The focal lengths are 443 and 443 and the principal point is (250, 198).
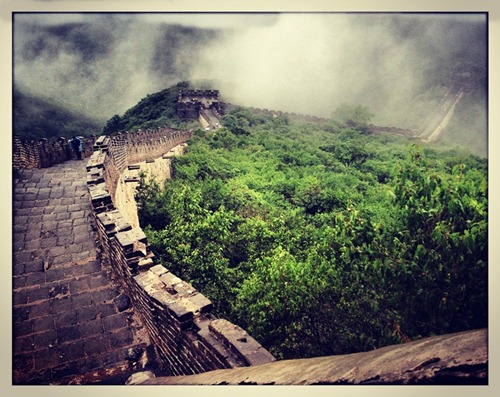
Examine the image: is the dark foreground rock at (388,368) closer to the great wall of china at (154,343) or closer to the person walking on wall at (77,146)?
the great wall of china at (154,343)

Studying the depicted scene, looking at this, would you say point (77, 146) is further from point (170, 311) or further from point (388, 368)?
point (388, 368)

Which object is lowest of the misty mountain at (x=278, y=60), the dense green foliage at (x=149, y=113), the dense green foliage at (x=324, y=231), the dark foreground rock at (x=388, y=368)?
the dark foreground rock at (x=388, y=368)

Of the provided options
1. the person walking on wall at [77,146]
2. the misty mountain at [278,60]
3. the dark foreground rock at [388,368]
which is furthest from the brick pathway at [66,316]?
the person walking on wall at [77,146]

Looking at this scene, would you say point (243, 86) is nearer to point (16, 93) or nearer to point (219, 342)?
point (16, 93)

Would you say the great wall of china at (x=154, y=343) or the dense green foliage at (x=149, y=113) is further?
the dense green foliage at (x=149, y=113)

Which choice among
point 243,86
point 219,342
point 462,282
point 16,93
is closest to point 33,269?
point 16,93

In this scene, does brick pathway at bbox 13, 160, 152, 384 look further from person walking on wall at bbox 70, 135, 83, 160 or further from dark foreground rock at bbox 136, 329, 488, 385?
person walking on wall at bbox 70, 135, 83, 160

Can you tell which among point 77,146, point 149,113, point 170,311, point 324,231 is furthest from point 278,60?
point 77,146
